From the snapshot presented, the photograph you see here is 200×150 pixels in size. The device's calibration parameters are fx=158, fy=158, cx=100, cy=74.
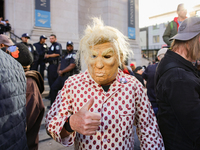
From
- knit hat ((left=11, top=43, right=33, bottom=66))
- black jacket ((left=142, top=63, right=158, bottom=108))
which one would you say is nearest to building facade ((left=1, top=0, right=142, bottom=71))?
black jacket ((left=142, top=63, right=158, bottom=108))

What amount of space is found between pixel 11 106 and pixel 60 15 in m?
9.68

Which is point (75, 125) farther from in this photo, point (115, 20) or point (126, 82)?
point (115, 20)

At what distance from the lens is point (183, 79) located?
130 cm

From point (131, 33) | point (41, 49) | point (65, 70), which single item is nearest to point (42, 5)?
point (41, 49)

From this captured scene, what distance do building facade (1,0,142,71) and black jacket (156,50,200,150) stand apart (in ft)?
17.8

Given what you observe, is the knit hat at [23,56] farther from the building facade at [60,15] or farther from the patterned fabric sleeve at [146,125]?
the building facade at [60,15]

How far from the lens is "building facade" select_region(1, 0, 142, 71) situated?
830 centimetres

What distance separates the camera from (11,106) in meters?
0.87

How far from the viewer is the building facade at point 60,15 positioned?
8.30 meters

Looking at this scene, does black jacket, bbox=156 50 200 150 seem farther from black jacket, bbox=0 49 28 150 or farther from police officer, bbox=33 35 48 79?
police officer, bbox=33 35 48 79

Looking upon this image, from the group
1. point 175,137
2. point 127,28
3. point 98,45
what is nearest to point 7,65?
point 98,45

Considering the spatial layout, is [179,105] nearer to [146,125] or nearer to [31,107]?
[146,125]

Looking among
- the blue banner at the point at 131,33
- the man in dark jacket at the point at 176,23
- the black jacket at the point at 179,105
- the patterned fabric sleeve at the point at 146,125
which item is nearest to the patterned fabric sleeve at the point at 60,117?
Result: the patterned fabric sleeve at the point at 146,125

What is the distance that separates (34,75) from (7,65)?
864 mm
